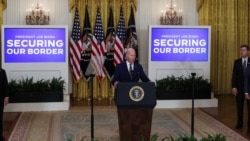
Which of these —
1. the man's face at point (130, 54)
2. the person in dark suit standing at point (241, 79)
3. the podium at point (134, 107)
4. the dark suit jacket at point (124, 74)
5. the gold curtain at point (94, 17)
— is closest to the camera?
the podium at point (134, 107)

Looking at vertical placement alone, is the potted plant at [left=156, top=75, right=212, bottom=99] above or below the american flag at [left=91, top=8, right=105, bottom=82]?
below

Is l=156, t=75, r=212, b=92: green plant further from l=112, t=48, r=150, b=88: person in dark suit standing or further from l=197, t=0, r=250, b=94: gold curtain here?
l=112, t=48, r=150, b=88: person in dark suit standing

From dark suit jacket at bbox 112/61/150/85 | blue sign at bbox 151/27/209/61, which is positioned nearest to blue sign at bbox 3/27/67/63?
blue sign at bbox 151/27/209/61

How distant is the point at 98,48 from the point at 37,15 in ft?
6.34

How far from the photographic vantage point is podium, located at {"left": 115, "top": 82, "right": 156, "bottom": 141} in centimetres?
552

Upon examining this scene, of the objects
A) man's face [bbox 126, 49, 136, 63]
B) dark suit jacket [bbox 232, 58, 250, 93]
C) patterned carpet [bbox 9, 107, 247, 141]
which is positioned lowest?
patterned carpet [bbox 9, 107, 247, 141]

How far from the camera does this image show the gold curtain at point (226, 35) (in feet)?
39.0

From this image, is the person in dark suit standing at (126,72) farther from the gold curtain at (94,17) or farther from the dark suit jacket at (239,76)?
the gold curtain at (94,17)

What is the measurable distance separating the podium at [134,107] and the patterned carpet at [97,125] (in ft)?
3.21

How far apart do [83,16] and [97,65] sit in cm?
151

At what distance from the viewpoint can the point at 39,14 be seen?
10.8 metres

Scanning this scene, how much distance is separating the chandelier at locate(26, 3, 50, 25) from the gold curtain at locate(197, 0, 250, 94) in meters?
4.93

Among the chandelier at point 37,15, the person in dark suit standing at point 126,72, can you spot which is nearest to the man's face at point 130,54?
the person in dark suit standing at point 126,72

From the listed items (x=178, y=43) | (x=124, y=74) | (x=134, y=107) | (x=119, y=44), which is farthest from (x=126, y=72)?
(x=119, y=44)
